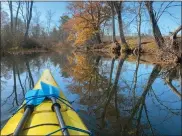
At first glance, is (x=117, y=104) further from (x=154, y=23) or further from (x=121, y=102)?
(x=154, y=23)

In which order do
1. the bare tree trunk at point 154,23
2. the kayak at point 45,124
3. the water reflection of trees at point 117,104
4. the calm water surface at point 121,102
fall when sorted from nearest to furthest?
the kayak at point 45,124, the water reflection of trees at point 117,104, the calm water surface at point 121,102, the bare tree trunk at point 154,23

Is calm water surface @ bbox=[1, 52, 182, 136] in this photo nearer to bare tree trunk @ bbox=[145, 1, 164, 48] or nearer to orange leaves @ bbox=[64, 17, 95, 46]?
bare tree trunk @ bbox=[145, 1, 164, 48]

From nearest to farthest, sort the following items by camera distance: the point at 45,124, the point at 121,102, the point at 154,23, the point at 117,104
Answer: the point at 45,124, the point at 117,104, the point at 121,102, the point at 154,23

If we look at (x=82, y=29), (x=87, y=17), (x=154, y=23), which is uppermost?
(x=87, y=17)

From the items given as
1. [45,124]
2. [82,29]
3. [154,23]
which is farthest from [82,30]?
[45,124]

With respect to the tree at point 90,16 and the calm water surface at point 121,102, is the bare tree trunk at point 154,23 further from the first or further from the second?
the tree at point 90,16

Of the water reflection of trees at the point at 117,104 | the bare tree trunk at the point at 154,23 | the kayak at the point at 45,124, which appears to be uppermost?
the bare tree trunk at the point at 154,23

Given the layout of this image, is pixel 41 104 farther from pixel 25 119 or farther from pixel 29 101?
pixel 25 119

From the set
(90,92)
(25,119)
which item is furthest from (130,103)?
(25,119)

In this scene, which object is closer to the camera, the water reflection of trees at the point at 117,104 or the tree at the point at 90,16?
the water reflection of trees at the point at 117,104

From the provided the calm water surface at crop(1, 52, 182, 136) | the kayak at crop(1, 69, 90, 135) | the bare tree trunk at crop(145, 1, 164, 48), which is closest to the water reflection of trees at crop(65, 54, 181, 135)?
the calm water surface at crop(1, 52, 182, 136)

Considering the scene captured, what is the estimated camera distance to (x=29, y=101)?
3977 millimetres

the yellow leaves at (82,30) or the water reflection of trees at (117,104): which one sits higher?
the yellow leaves at (82,30)

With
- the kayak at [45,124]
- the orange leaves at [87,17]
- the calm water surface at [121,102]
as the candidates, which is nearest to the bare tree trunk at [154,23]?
the calm water surface at [121,102]
